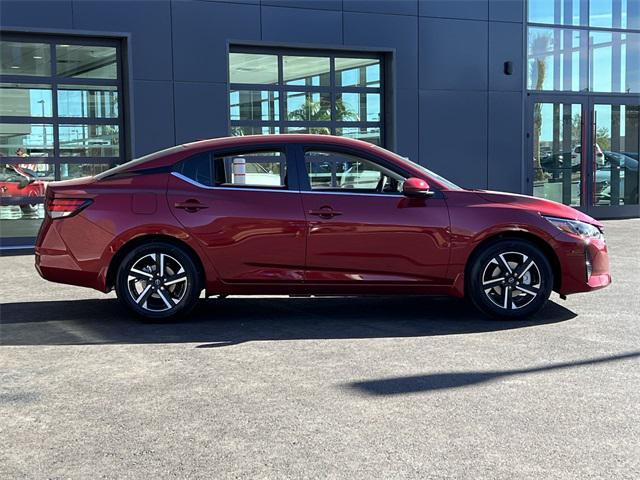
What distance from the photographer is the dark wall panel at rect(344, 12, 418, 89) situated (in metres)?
14.3

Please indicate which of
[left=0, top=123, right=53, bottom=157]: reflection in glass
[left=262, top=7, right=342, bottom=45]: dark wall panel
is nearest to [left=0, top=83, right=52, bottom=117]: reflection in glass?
[left=0, top=123, right=53, bottom=157]: reflection in glass

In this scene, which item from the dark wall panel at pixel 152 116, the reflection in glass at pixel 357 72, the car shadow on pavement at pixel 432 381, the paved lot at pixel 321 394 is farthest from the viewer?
the reflection in glass at pixel 357 72

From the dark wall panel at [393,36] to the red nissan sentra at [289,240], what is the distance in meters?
8.14

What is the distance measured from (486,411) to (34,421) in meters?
Result: 2.43

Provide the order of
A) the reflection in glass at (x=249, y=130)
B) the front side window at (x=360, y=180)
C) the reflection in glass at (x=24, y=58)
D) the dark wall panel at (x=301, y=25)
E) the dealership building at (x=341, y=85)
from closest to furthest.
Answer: the front side window at (x=360, y=180), the reflection in glass at (x=24, y=58), the dealership building at (x=341, y=85), the dark wall panel at (x=301, y=25), the reflection in glass at (x=249, y=130)

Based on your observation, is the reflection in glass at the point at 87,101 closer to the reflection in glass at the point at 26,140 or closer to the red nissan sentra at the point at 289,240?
the reflection in glass at the point at 26,140

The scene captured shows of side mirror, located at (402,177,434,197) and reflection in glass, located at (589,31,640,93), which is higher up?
reflection in glass, located at (589,31,640,93)

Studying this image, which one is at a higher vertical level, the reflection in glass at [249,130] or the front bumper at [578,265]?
Result: the reflection in glass at [249,130]

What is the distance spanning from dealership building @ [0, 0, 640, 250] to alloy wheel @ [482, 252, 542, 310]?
7.56m

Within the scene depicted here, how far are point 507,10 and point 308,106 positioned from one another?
15.6 ft

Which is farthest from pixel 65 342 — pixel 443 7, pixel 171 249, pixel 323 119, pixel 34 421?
pixel 443 7

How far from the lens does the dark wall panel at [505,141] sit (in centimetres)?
1568

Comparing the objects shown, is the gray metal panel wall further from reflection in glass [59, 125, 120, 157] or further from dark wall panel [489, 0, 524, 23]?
reflection in glass [59, 125, 120, 157]

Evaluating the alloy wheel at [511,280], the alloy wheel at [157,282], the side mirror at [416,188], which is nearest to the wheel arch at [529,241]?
the alloy wheel at [511,280]
